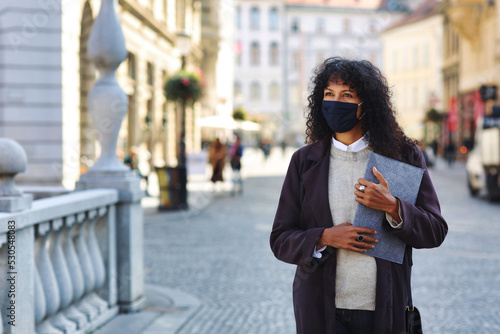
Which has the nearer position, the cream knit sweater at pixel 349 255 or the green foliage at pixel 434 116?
the cream knit sweater at pixel 349 255

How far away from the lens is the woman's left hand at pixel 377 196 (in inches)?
101

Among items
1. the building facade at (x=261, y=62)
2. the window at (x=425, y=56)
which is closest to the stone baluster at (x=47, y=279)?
the window at (x=425, y=56)

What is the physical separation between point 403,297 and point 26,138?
14.0 m

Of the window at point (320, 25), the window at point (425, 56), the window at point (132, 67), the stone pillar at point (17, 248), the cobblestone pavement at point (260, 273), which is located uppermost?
the window at point (320, 25)

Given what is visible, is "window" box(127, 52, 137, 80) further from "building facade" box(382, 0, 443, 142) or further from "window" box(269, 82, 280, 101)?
"window" box(269, 82, 280, 101)

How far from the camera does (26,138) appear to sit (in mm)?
15609

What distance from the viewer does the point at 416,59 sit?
61.4 m

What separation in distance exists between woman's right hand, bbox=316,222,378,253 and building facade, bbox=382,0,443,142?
51826 millimetres

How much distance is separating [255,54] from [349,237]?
279 ft

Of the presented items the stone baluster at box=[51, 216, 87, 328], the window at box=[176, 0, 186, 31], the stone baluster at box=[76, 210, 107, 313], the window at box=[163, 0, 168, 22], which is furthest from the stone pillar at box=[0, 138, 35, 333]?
the window at box=[176, 0, 186, 31]

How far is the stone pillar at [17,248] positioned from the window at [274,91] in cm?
8314

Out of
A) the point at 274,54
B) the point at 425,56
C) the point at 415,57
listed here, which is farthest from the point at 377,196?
the point at 274,54

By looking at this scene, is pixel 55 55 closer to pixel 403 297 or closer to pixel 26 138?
pixel 26 138

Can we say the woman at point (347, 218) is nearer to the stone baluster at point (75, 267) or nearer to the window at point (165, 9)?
the stone baluster at point (75, 267)
